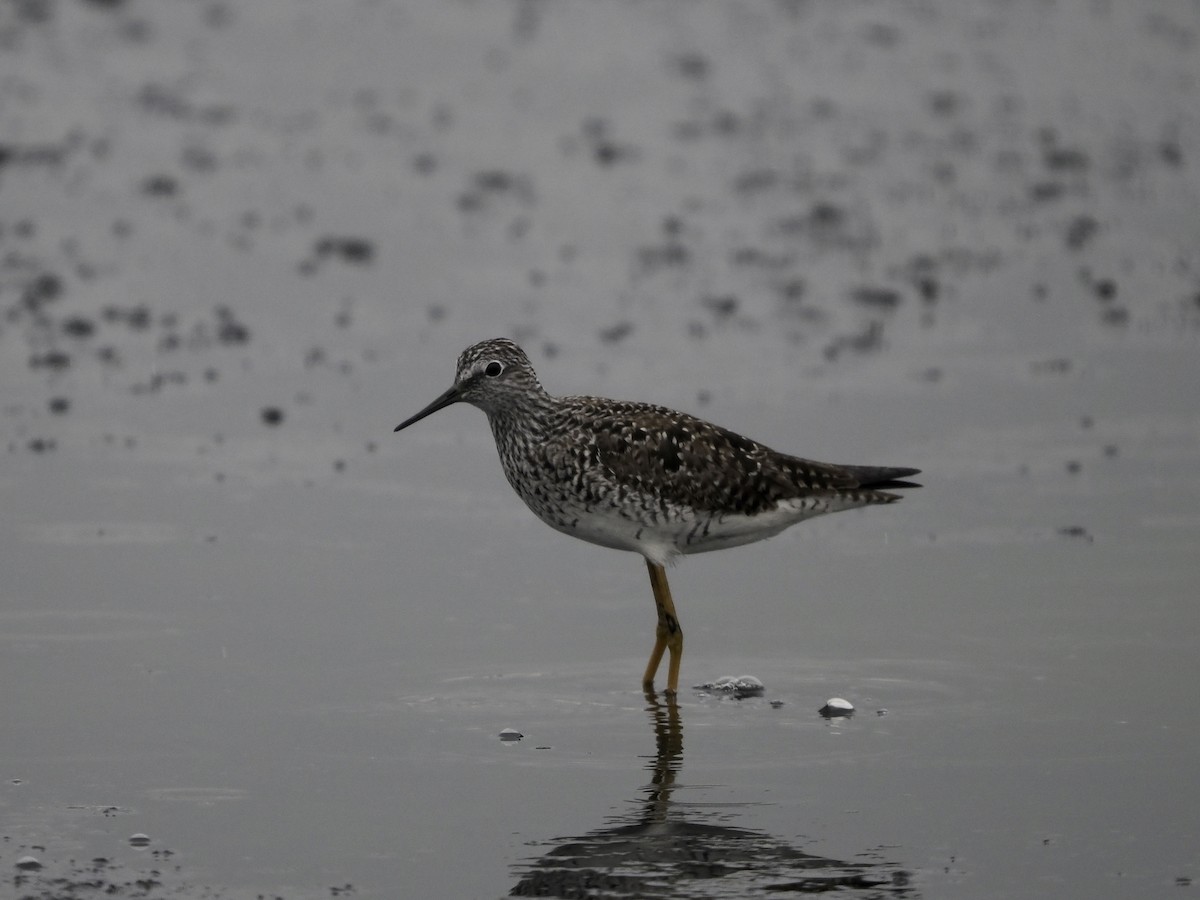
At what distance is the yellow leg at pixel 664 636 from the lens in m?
11.6

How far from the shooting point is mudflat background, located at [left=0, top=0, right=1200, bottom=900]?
9.61 metres

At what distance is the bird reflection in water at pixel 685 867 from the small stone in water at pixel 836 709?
166 centimetres

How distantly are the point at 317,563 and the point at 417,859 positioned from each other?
4701 mm

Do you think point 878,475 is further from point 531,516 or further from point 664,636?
point 531,516

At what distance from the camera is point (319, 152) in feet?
85.9

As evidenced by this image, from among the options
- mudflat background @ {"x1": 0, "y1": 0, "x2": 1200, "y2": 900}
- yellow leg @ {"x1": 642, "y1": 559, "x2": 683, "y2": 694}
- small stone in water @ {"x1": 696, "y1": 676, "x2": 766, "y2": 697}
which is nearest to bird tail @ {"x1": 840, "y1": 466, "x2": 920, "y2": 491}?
mudflat background @ {"x1": 0, "y1": 0, "x2": 1200, "y2": 900}

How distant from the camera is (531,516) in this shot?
15070mm

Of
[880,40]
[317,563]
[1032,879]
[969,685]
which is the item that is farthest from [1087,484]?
[880,40]

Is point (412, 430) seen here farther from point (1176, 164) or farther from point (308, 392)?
point (1176, 164)

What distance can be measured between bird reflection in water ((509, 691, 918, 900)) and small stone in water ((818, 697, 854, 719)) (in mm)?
1657

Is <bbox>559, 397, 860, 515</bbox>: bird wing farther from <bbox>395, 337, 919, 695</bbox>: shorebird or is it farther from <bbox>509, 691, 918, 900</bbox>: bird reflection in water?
<bbox>509, 691, 918, 900</bbox>: bird reflection in water

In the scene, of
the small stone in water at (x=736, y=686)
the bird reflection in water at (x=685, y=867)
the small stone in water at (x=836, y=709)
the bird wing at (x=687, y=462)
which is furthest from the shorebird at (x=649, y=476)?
the bird reflection in water at (x=685, y=867)

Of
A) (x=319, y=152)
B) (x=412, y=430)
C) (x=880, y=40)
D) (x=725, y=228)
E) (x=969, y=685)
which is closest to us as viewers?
(x=969, y=685)

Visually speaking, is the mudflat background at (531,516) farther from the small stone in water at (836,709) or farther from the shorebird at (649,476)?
the shorebird at (649,476)
